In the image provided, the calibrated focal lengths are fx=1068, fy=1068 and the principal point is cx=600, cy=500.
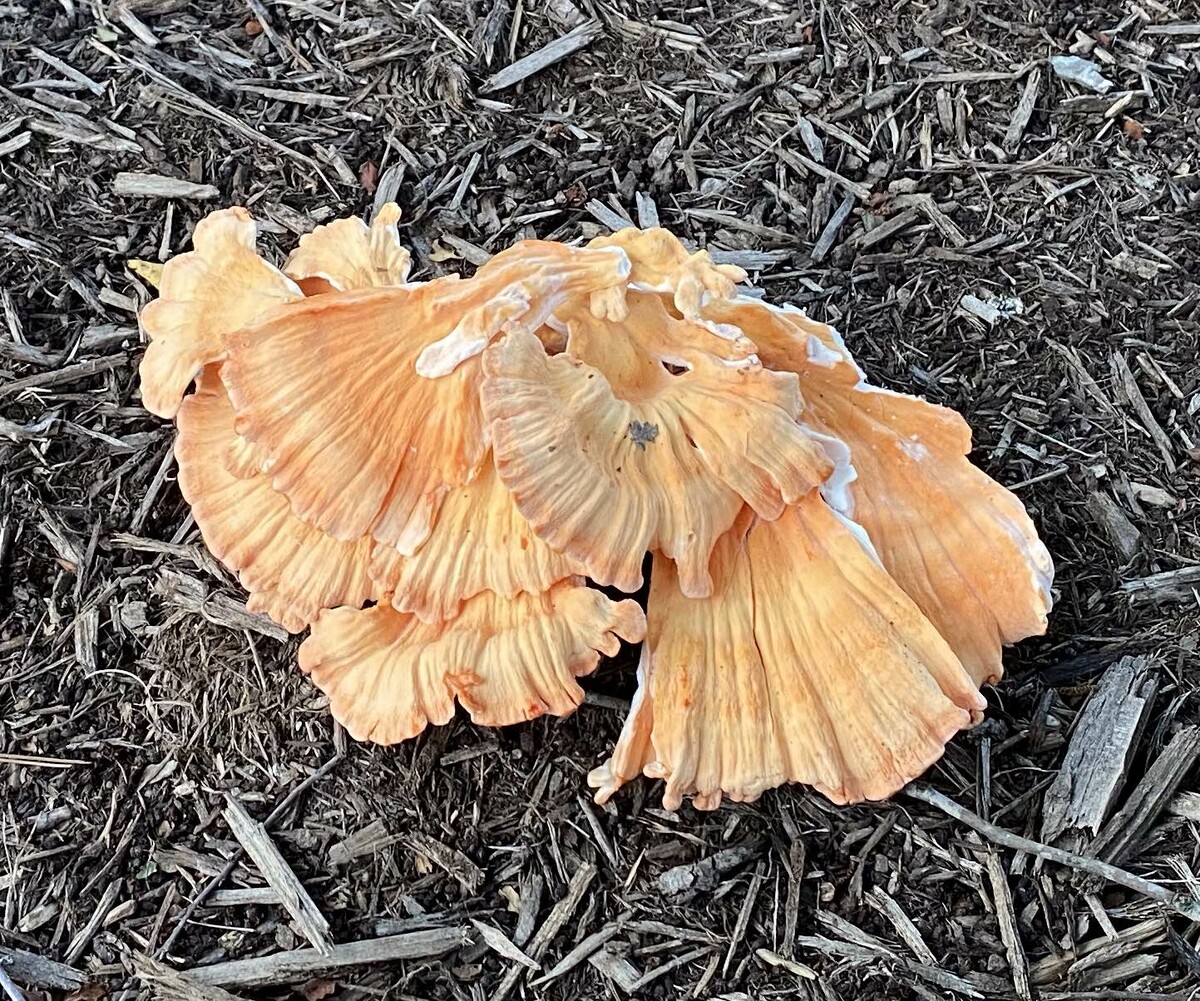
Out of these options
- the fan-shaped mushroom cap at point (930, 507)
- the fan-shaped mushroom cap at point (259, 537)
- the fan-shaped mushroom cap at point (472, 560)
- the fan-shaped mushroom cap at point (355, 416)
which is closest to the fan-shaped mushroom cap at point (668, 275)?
the fan-shaped mushroom cap at point (930, 507)

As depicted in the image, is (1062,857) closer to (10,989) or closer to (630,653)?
(630,653)

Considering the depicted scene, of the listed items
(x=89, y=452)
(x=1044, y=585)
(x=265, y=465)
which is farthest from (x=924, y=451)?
(x=89, y=452)

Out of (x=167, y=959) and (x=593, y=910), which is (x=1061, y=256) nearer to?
(x=593, y=910)

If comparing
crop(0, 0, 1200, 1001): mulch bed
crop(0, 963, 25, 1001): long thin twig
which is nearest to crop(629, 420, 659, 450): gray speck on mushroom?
crop(0, 0, 1200, 1001): mulch bed

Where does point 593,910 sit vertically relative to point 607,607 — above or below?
below

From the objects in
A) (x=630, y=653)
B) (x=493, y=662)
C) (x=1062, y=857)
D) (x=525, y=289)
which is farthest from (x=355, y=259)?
(x=1062, y=857)

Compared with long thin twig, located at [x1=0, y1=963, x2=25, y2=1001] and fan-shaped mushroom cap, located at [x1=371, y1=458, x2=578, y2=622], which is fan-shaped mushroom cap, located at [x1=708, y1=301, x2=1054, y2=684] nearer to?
fan-shaped mushroom cap, located at [x1=371, y1=458, x2=578, y2=622]

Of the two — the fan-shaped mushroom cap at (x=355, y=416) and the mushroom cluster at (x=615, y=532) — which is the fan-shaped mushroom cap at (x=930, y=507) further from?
the fan-shaped mushroom cap at (x=355, y=416)
